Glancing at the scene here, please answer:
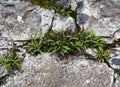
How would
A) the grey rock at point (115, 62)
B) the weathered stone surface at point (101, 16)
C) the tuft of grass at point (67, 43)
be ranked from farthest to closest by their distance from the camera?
the weathered stone surface at point (101, 16) → the tuft of grass at point (67, 43) → the grey rock at point (115, 62)

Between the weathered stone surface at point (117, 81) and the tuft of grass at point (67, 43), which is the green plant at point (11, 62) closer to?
the tuft of grass at point (67, 43)

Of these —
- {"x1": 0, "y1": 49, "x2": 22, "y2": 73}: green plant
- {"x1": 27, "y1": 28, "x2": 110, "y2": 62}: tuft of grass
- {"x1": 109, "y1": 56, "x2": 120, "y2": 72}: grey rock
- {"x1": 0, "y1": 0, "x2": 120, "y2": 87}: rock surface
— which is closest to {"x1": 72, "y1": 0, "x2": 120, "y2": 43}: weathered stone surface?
{"x1": 0, "y1": 0, "x2": 120, "y2": 87}: rock surface

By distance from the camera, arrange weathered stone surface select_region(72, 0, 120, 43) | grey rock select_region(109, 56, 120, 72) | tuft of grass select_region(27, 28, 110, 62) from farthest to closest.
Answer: weathered stone surface select_region(72, 0, 120, 43) → tuft of grass select_region(27, 28, 110, 62) → grey rock select_region(109, 56, 120, 72)

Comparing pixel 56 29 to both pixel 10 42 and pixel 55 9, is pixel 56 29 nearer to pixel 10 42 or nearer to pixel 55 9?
pixel 55 9

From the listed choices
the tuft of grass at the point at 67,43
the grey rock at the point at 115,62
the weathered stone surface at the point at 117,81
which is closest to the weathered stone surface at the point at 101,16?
the tuft of grass at the point at 67,43

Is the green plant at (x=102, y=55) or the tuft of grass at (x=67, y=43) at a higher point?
the tuft of grass at (x=67, y=43)

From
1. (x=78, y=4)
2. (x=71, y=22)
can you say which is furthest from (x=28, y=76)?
(x=78, y=4)

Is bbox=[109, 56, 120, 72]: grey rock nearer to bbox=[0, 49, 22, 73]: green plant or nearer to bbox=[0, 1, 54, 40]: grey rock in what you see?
bbox=[0, 1, 54, 40]: grey rock
